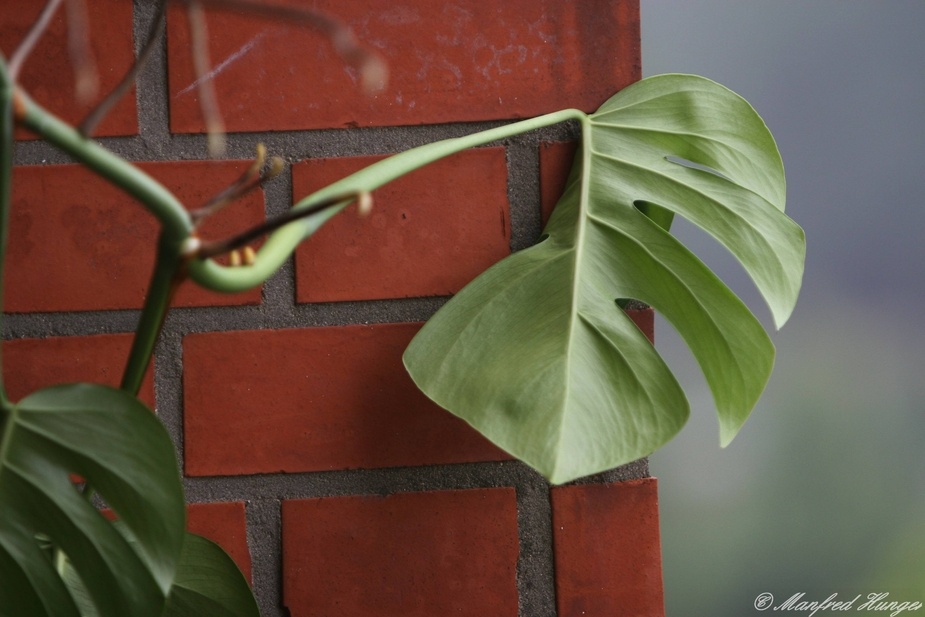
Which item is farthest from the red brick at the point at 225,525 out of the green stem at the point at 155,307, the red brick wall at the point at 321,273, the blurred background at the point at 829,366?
the blurred background at the point at 829,366

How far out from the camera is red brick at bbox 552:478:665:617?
19.4 inches

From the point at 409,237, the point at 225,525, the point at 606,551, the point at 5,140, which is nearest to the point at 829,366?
the point at 606,551

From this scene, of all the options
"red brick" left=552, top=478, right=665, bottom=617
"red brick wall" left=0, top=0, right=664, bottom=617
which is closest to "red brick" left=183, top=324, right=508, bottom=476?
"red brick wall" left=0, top=0, right=664, bottom=617

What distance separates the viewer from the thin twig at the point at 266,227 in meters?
0.20

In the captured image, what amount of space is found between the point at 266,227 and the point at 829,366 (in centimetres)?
56

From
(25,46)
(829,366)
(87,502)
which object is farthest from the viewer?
(829,366)

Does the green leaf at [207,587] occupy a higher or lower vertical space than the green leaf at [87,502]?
lower

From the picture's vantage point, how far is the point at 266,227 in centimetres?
20

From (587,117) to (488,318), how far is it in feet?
0.49

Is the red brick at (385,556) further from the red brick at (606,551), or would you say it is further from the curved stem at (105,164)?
the curved stem at (105,164)

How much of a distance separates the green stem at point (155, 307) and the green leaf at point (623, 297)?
0.51ft

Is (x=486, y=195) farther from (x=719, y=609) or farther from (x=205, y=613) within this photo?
(x=719, y=609)

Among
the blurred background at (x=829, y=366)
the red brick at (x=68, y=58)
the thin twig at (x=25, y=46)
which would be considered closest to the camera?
the thin twig at (x=25, y=46)

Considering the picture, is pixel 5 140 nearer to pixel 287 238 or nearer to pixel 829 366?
pixel 287 238
